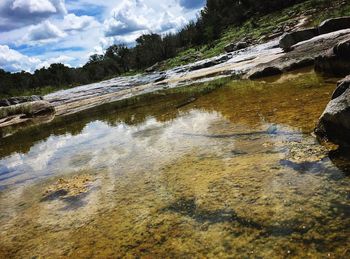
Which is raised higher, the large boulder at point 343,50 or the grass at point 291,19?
the grass at point 291,19

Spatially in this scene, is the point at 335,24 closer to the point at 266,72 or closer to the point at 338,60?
the point at 266,72

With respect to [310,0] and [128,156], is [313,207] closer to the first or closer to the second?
[128,156]

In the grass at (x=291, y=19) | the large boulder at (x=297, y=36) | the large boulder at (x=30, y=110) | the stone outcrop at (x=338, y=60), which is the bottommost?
the large boulder at (x=30, y=110)

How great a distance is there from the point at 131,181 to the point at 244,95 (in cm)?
556

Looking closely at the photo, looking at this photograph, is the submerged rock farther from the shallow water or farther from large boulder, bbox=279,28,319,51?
large boulder, bbox=279,28,319,51

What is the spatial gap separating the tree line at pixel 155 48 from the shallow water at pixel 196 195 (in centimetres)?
5588

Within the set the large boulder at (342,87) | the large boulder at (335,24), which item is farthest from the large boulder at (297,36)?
the large boulder at (342,87)

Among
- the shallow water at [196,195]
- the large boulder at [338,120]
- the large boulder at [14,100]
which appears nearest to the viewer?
the shallow water at [196,195]

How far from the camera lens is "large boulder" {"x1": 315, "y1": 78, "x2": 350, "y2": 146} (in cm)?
404

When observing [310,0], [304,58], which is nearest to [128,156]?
[304,58]

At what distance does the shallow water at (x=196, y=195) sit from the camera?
2816mm

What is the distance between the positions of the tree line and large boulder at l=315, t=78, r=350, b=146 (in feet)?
186

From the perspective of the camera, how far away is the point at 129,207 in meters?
3.92

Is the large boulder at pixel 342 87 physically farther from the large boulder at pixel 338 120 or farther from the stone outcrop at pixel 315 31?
the stone outcrop at pixel 315 31
